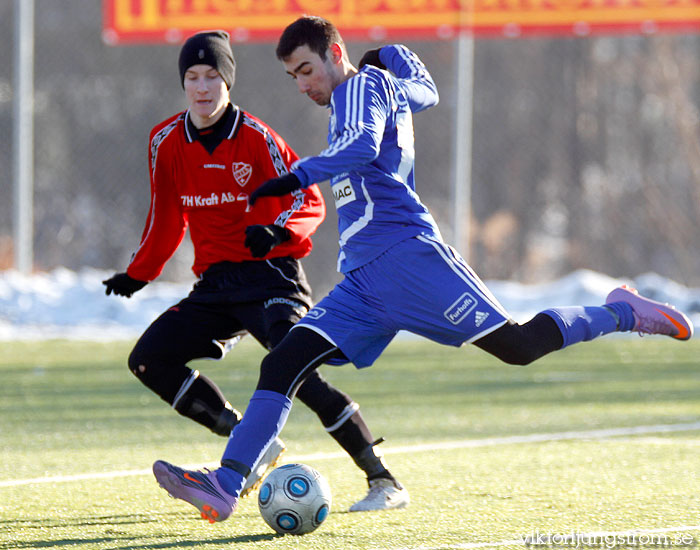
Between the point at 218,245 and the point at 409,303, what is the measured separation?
101 centimetres

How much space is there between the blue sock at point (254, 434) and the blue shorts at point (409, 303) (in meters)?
0.27

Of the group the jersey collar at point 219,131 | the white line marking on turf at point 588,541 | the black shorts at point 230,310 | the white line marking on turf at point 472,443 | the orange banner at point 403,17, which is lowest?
the white line marking on turf at point 472,443

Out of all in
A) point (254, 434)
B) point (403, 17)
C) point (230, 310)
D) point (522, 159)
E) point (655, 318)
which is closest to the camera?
point (254, 434)

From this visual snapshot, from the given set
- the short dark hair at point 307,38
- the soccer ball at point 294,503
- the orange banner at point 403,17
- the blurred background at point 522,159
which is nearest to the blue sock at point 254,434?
the soccer ball at point 294,503

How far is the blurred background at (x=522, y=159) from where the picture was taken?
49.1ft

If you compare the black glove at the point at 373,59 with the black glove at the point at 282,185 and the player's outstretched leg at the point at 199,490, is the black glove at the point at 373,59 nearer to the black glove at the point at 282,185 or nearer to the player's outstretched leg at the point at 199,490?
the black glove at the point at 282,185

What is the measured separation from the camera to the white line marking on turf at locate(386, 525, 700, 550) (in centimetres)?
385

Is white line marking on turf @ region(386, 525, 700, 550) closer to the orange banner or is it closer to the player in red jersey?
the player in red jersey

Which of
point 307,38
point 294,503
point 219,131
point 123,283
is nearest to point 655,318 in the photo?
point 294,503

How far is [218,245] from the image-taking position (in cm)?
495

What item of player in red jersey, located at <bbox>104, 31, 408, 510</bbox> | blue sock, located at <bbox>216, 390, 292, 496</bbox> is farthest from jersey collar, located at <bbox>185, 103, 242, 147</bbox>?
blue sock, located at <bbox>216, 390, 292, 496</bbox>

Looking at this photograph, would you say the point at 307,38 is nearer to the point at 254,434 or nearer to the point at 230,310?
the point at 230,310

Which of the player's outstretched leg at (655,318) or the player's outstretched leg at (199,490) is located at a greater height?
the player's outstretched leg at (655,318)

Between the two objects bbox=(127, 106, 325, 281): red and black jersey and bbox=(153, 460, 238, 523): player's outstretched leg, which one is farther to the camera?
bbox=(127, 106, 325, 281): red and black jersey
